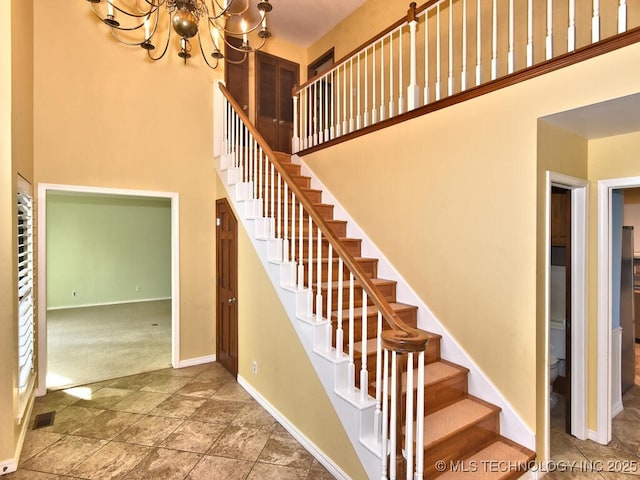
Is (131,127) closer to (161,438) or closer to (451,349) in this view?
(161,438)

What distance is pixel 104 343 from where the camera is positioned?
5.05m

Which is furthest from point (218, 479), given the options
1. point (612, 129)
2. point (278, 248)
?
point (612, 129)

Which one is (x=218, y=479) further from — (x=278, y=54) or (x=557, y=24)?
(x=278, y=54)

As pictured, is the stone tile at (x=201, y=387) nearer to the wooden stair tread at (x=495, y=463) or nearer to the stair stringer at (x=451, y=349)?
the stair stringer at (x=451, y=349)

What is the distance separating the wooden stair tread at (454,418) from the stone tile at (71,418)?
285 centimetres

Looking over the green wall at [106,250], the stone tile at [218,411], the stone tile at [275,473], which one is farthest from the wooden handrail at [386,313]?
the green wall at [106,250]

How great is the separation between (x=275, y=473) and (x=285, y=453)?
0.22 metres

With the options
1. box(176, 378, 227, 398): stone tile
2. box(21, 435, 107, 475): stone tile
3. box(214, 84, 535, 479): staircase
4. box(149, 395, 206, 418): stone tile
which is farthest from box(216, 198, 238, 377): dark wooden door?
box(21, 435, 107, 475): stone tile

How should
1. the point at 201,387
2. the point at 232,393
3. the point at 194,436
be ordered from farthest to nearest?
the point at 201,387, the point at 232,393, the point at 194,436

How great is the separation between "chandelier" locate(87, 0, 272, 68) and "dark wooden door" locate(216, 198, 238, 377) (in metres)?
1.74

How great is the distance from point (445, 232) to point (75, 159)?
3.76 metres

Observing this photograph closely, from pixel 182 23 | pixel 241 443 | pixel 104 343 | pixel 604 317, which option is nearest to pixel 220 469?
pixel 241 443

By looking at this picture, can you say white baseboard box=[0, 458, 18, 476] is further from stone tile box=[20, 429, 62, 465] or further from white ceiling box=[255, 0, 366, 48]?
white ceiling box=[255, 0, 366, 48]

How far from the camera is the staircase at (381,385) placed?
5.94ft
